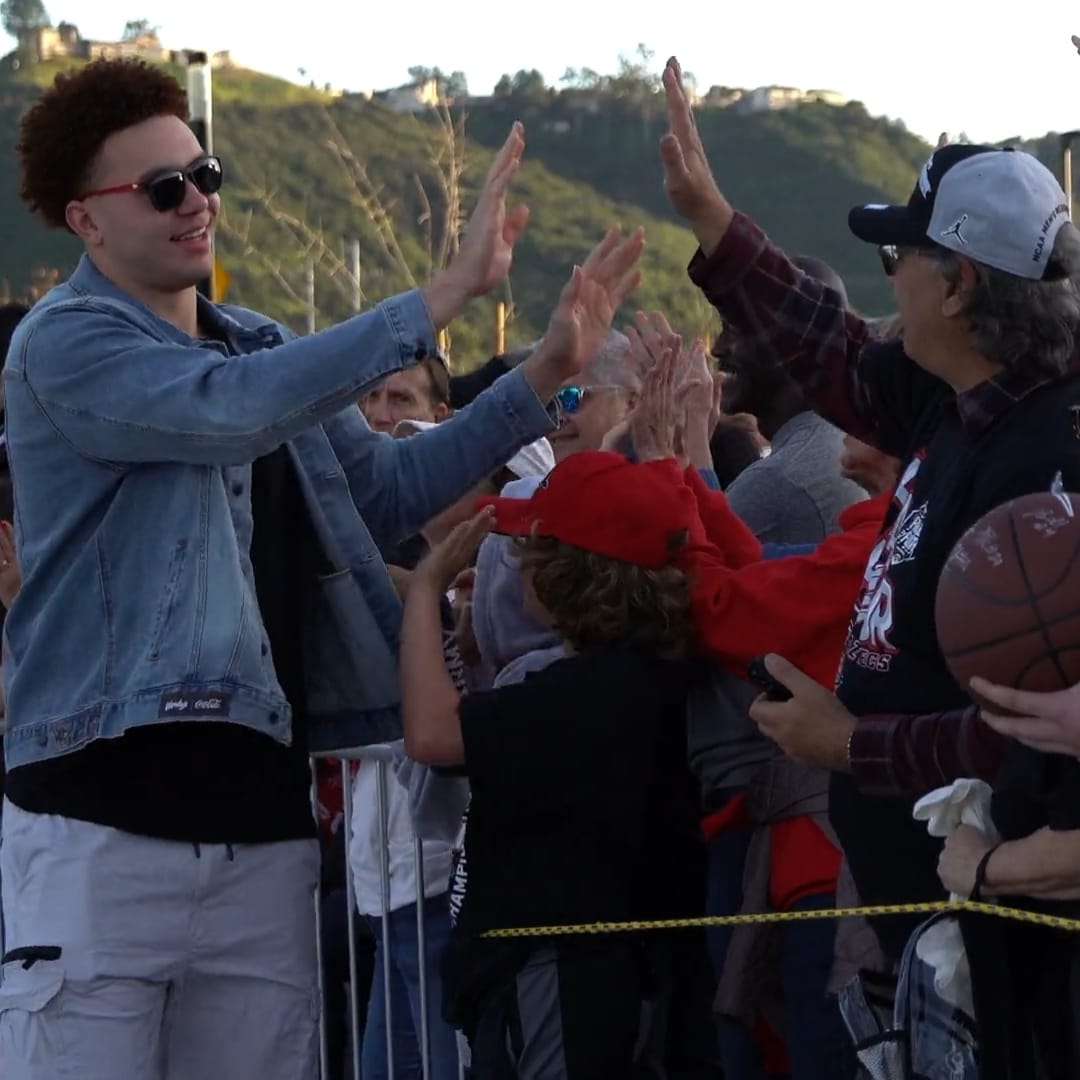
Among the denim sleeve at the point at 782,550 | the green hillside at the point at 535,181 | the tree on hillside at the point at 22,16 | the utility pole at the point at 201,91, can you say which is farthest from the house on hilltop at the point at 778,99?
the denim sleeve at the point at 782,550

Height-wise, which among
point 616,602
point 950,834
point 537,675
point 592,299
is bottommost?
point 950,834

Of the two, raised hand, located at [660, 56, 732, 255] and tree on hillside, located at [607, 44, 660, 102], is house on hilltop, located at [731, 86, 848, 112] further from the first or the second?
raised hand, located at [660, 56, 732, 255]

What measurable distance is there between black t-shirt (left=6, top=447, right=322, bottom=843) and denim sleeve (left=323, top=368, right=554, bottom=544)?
236 mm

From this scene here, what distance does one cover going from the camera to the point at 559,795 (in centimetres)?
371

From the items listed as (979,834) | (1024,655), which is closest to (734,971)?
(979,834)

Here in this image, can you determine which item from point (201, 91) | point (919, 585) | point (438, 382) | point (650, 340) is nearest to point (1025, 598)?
point (919, 585)

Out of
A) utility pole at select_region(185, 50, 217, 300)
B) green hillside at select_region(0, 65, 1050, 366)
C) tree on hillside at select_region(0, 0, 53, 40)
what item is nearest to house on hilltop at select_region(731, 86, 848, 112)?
green hillside at select_region(0, 65, 1050, 366)

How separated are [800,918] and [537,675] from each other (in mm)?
686

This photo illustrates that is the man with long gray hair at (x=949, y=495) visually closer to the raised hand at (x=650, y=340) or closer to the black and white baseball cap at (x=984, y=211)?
the black and white baseball cap at (x=984, y=211)

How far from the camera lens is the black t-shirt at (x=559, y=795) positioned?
3693 millimetres

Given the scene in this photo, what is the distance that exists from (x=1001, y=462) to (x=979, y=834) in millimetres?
566

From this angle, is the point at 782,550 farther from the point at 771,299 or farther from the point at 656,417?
the point at 771,299

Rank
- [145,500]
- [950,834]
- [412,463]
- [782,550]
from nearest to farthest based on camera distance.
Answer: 1. [950,834]
2. [145,500]
3. [412,463]
4. [782,550]

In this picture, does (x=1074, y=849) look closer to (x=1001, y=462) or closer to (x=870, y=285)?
(x=1001, y=462)
